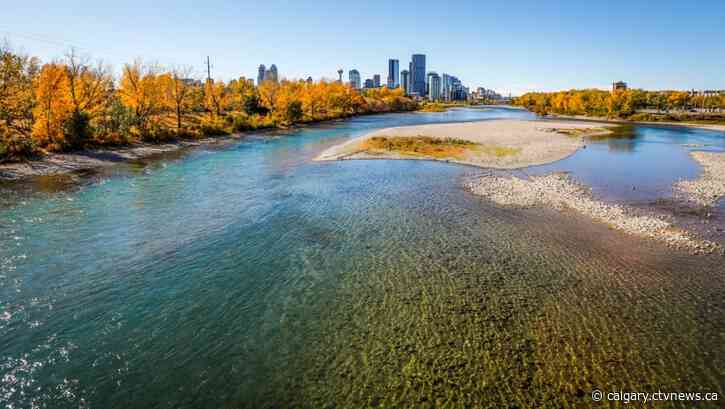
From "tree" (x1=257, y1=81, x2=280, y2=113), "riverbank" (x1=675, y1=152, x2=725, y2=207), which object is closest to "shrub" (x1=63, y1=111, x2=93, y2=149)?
"tree" (x1=257, y1=81, x2=280, y2=113)

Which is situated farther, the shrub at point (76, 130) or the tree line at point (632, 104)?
the tree line at point (632, 104)

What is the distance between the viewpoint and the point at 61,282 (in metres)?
15.1

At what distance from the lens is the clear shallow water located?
1027 cm

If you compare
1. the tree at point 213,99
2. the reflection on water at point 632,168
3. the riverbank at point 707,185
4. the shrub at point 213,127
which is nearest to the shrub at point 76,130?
the shrub at point 213,127

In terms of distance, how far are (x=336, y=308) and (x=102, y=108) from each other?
55374 millimetres

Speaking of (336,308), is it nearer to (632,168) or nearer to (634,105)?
(632,168)

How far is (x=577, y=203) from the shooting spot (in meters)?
28.0

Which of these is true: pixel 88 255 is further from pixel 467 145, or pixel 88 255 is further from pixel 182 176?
pixel 467 145

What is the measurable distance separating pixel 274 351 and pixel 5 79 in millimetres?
48722

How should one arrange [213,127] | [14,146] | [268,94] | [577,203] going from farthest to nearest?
[268,94] < [213,127] < [14,146] < [577,203]

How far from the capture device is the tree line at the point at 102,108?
40688 mm

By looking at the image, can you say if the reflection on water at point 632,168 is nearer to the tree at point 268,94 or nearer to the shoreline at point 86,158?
the shoreline at point 86,158

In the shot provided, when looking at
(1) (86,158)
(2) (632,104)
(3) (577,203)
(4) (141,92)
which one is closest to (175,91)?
(4) (141,92)

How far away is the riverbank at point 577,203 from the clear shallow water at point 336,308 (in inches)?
73.7
